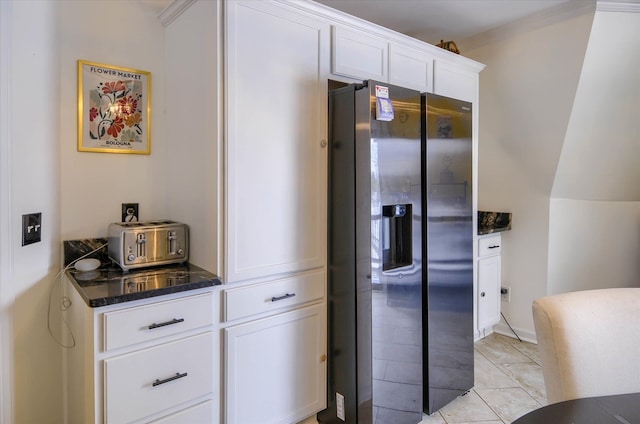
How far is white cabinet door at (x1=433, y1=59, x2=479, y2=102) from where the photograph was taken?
245 cm

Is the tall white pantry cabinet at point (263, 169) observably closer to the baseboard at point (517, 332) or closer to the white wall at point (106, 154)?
the white wall at point (106, 154)

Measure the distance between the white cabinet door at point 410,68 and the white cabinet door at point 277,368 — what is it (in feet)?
4.71

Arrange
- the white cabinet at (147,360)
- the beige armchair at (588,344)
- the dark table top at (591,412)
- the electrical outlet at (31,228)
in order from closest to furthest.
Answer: the dark table top at (591,412) → the beige armchair at (588,344) → the white cabinet at (147,360) → the electrical outlet at (31,228)

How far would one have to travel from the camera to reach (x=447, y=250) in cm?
209

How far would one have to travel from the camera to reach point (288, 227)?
71.7 inches

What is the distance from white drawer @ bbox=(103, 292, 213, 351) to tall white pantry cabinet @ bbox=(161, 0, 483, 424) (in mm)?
107

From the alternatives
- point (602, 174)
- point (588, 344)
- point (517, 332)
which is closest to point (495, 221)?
point (602, 174)

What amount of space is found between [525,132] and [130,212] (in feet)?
9.48

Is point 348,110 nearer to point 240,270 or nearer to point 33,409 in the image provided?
point 240,270

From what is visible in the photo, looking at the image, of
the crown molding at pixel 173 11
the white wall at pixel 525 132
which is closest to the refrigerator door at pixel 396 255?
the crown molding at pixel 173 11

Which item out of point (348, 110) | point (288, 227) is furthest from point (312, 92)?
point (288, 227)

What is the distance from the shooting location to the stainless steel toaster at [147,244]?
166 centimetres

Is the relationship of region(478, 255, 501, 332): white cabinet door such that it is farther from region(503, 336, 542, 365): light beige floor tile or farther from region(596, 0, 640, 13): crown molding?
region(596, 0, 640, 13): crown molding

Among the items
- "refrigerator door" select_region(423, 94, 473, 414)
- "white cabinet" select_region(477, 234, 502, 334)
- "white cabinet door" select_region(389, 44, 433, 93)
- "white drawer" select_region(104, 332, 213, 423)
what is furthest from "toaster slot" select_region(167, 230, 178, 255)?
"white cabinet" select_region(477, 234, 502, 334)
